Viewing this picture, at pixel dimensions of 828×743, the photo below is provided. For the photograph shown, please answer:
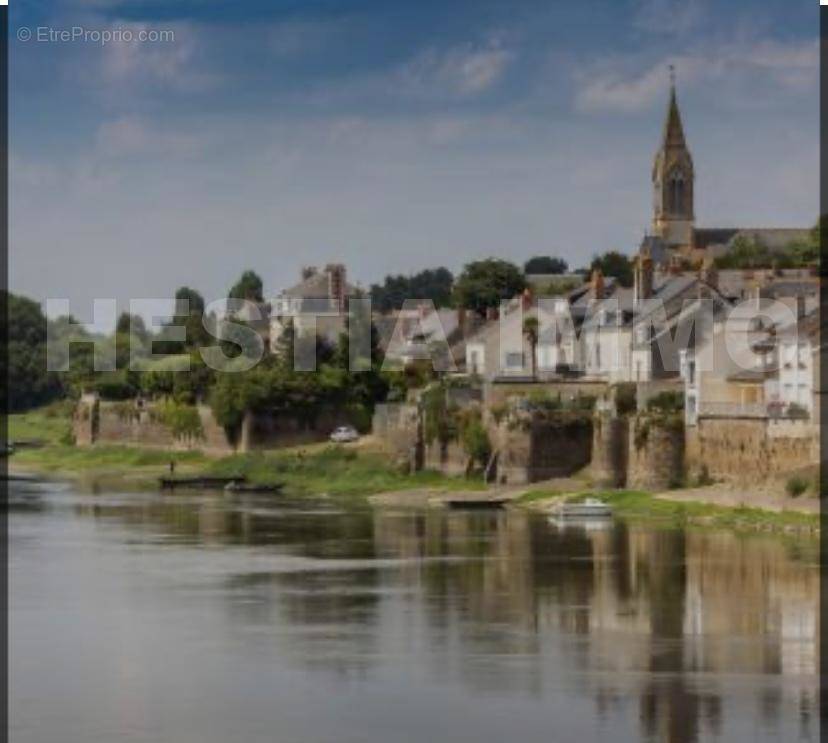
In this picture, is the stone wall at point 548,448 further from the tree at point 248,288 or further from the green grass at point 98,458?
the tree at point 248,288

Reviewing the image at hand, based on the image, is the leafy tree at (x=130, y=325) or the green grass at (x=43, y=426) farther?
the leafy tree at (x=130, y=325)

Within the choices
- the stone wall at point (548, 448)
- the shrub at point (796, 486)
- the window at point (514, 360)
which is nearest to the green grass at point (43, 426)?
the window at point (514, 360)

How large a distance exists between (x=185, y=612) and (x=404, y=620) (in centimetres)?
423

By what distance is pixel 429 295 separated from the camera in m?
170

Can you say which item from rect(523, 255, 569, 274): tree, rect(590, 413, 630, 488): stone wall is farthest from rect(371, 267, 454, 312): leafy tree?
rect(590, 413, 630, 488): stone wall

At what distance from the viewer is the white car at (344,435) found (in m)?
91.8

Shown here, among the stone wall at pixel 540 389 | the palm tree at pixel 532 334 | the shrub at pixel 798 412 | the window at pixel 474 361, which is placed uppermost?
the palm tree at pixel 532 334

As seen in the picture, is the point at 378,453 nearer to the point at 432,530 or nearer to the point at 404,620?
the point at 432,530

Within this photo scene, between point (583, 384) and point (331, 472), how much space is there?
889 centimetres

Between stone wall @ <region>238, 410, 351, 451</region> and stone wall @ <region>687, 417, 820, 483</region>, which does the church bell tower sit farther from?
stone wall @ <region>687, 417, 820, 483</region>

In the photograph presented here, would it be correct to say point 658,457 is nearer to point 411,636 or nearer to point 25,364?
point 411,636

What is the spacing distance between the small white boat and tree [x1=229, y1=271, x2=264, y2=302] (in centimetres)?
7327

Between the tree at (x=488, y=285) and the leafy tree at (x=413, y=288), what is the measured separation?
3950cm

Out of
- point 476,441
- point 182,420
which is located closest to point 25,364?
point 182,420
